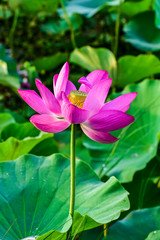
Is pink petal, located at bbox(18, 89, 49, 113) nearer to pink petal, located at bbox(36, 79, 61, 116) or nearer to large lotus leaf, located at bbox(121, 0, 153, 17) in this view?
pink petal, located at bbox(36, 79, 61, 116)

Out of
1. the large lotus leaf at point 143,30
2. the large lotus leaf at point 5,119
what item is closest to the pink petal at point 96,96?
the large lotus leaf at point 5,119

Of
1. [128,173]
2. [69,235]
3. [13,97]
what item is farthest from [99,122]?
[13,97]

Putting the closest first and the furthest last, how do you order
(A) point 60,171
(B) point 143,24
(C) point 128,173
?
(A) point 60,171
(C) point 128,173
(B) point 143,24

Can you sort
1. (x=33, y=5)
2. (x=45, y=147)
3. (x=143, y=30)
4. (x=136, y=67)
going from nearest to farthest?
(x=45, y=147) → (x=136, y=67) → (x=143, y=30) → (x=33, y=5)

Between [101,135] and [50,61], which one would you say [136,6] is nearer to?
[50,61]

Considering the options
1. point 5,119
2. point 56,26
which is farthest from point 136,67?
point 56,26

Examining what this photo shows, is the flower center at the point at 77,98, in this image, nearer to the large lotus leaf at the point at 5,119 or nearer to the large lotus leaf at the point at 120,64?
the large lotus leaf at the point at 5,119

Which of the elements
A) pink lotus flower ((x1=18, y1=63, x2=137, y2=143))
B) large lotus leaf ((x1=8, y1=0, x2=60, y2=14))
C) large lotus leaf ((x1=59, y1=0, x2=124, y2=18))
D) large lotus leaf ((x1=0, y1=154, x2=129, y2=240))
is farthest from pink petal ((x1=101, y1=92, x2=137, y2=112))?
large lotus leaf ((x1=8, y1=0, x2=60, y2=14))

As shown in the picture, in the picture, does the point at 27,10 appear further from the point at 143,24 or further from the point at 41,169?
the point at 41,169
